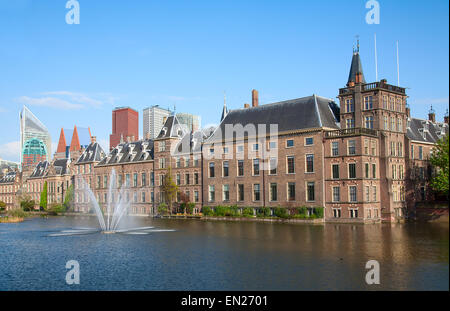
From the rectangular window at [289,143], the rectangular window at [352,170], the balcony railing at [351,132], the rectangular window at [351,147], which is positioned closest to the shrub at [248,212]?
the rectangular window at [289,143]

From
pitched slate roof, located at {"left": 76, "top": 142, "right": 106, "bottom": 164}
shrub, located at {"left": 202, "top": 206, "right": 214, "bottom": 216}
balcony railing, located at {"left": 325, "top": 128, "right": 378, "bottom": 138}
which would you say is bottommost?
shrub, located at {"left": 202, "top": 206, "right": 214, "bottom": 216}

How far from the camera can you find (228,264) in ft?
83.7

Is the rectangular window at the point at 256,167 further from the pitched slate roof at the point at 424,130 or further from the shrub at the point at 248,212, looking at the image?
the pitched slate roof at the point at 424,130

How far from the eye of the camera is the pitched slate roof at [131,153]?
83.0 metres

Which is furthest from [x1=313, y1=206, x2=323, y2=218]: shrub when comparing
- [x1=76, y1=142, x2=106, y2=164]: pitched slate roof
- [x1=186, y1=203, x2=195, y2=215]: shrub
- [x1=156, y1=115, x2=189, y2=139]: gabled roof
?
[x1=76, y1=142, x2=106, y2=164]: pitched slate roof

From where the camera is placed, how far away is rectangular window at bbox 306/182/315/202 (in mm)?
56094

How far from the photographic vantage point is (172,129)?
76188 mm

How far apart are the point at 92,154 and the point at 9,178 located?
45.8 meters

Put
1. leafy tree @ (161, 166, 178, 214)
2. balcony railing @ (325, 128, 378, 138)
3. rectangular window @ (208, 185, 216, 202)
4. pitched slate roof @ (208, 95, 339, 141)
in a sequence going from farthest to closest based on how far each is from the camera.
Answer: leafy tree @ (161, 166, 178, 214) < rectangular window @ (208, 185, 216, 202) < pitched slate roof @ (208, 95, 339, 141) < balcony railing @ (325, 128, 378, 138)

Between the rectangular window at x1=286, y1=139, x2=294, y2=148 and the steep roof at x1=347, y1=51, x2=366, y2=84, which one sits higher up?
the steep roof at x1=347, y1=51, x2=366, y2=84

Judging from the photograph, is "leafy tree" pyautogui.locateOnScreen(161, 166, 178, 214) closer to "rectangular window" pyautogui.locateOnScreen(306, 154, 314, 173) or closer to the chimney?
the chimney

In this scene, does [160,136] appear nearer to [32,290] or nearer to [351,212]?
[351,212]

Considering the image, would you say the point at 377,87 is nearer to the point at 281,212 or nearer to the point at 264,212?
the point at 281,212

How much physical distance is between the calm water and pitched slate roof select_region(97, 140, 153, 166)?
141 feet
